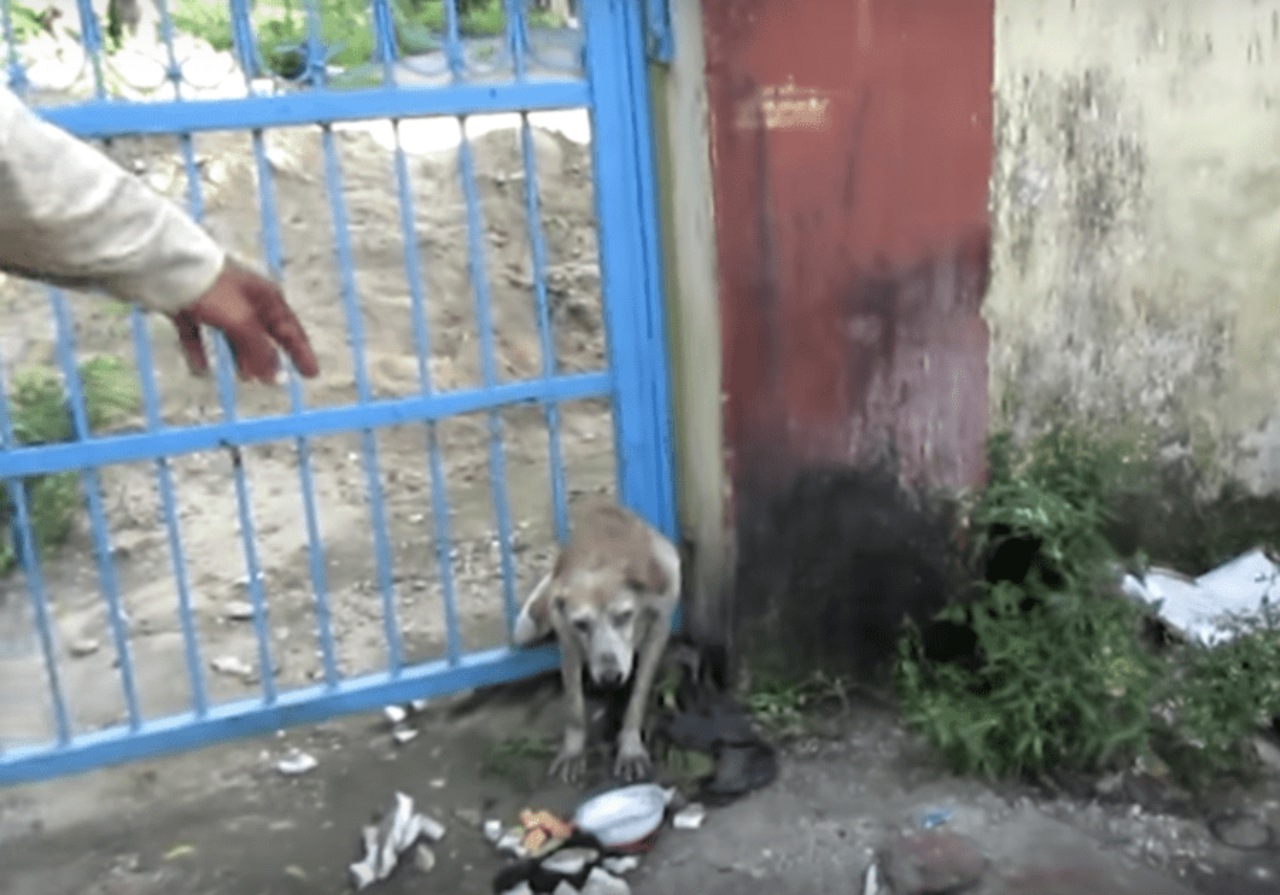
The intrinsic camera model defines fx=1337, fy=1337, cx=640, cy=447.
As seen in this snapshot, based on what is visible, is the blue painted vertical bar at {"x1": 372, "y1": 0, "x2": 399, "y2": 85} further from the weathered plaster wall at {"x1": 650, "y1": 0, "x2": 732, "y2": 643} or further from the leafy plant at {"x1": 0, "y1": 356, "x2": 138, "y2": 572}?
the leafy plant at {"x1": 0, "y1": 356, "x2": 138, "y2": 572}

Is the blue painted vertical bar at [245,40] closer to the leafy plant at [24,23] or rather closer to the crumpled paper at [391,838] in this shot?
the leafy plant at [24,23]

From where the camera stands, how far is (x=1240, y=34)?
3986 mm

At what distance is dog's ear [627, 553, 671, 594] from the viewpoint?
370 cm

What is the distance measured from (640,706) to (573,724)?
20 centimetres

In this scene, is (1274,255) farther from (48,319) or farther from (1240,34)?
(48,319)

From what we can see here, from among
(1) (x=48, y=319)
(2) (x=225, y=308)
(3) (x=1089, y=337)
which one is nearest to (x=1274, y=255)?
(3) (x=1089, y=337)

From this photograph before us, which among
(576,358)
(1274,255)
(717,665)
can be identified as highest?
(1274,255)

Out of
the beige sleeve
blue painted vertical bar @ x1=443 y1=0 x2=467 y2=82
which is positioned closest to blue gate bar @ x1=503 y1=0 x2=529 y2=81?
blue painted vertical bar @ x1=443 y1=0 x2=467 y2=82

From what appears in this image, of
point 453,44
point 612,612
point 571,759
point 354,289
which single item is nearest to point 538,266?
point 354,289

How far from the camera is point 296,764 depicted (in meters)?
3.89

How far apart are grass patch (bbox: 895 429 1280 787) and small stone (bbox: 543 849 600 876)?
996 mm

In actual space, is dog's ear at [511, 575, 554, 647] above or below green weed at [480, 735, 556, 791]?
above

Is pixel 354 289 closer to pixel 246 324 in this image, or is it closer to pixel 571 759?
pixel 571 759

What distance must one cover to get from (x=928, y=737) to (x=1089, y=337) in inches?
52.1
